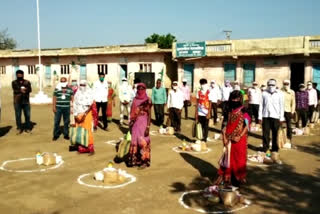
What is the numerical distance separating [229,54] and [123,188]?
18.0m

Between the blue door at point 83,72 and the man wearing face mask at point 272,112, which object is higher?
the blue door at point 83,72

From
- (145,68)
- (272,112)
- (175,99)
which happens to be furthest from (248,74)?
(272,112)

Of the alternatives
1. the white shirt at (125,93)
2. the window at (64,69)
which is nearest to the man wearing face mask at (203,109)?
the white shirt at (125,93)

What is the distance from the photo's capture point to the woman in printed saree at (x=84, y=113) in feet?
28.6

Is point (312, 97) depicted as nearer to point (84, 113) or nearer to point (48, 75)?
point (84, 113)

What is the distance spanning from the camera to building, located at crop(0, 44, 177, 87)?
87.9ft

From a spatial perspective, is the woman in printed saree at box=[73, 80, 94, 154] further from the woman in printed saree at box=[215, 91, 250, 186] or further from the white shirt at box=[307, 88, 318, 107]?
the white shirt at box=[307, 88, 318, 107]

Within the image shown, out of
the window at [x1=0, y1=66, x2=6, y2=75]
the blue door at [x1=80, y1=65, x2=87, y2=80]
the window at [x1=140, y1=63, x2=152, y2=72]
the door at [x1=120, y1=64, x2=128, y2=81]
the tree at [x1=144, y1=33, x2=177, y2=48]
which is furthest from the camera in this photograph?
the tree at [x1=144, y1=33, x2=177, y2=48]

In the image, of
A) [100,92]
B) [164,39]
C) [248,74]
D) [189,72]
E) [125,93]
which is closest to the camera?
[100,92]

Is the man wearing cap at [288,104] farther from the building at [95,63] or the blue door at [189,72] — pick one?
the building at [95,63]

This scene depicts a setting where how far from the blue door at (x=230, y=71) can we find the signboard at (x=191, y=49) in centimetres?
177

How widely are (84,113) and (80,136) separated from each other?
57cm

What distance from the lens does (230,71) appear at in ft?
77.4

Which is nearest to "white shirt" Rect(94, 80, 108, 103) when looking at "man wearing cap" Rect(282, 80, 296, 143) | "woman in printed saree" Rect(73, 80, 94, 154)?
"woman in printed saree" Rect(73, 80, 94, 154)
